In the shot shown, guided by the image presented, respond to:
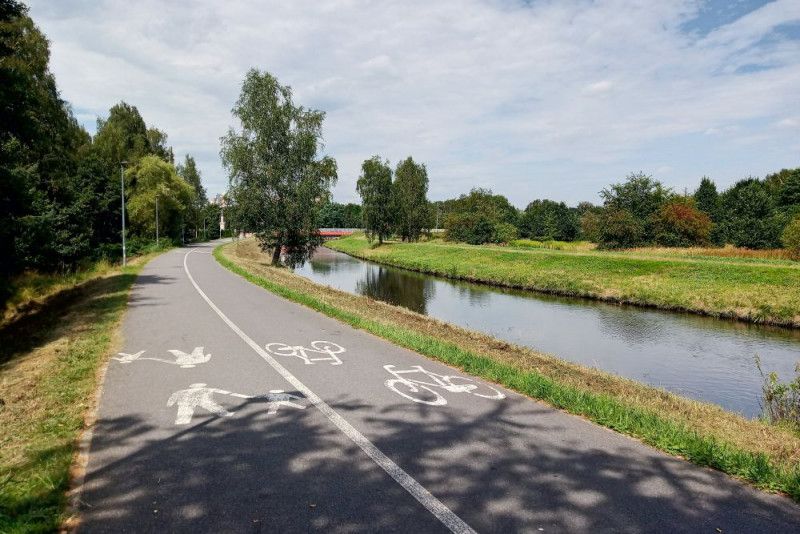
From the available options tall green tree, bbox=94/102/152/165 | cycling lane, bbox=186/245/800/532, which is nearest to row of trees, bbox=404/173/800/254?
cycling lane, bbox=186/245/800/532

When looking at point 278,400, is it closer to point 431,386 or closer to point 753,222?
point 431,386

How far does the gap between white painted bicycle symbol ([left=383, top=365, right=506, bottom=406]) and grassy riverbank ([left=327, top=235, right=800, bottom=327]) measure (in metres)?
19.2

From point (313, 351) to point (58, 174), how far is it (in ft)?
89.5

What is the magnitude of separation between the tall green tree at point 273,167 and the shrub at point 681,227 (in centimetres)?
3618

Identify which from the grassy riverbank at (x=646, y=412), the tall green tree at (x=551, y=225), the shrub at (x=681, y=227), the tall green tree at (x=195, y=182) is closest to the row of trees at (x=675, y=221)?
the shrub at (x=681, y=227)

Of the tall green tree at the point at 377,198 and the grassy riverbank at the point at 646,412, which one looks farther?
the tall green tree at the point at 377,198

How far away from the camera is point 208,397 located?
6734 millimetres

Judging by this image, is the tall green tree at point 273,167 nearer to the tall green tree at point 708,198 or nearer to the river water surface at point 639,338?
the river water surface at point 639,338

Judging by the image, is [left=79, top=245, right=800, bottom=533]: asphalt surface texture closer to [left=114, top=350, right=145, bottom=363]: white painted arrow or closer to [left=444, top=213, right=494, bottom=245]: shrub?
[left=114, top=350, right=145, bottom=363]: white painted arrow

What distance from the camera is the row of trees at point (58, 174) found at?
1373 cm

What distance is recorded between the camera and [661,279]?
27.1 metres

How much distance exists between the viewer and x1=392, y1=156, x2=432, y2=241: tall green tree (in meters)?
72.7

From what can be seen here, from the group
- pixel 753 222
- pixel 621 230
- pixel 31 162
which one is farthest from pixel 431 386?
pixel 753 222

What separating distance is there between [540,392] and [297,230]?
28583mm
